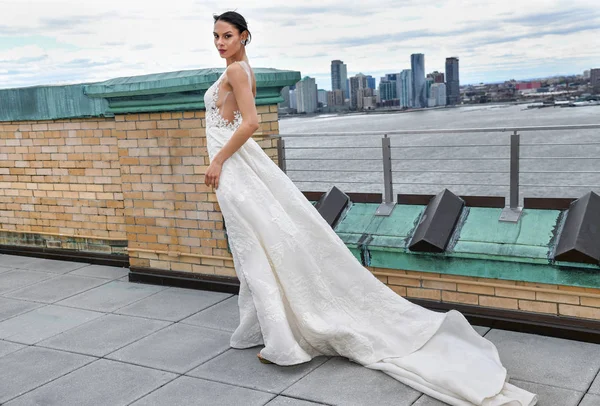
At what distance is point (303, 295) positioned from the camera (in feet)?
13.6

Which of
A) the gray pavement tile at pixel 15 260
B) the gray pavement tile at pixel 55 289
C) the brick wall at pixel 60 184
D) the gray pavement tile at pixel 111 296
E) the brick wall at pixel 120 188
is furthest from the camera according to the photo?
the gray pavement tile at pixel 15 260

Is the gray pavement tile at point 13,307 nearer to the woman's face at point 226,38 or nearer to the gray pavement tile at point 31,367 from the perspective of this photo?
the gray pavement tile at point 31,367

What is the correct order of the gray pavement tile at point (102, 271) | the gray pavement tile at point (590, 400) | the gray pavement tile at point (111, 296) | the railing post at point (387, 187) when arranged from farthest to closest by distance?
the gray pavement tile at point (102, 271) < the gray pavement tile at point (111, 296) < the railing post at point (387, 187) < the gray pavement tile at point (590, 400)

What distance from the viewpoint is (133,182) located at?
20.0ft

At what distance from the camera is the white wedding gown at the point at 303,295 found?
158 inches

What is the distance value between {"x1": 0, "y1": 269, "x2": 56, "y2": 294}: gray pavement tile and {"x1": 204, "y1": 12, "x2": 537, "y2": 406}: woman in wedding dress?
3073 mm

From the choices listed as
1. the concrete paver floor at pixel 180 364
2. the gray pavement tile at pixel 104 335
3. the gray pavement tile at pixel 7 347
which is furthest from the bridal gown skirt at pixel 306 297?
the gray pavement tile at pixel 7 347

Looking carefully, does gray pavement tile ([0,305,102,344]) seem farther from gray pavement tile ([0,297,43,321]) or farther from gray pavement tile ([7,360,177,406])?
gray pavement tile ([7,360,177,406])

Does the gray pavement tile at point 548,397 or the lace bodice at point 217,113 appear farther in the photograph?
the lace bodice at point 217,113

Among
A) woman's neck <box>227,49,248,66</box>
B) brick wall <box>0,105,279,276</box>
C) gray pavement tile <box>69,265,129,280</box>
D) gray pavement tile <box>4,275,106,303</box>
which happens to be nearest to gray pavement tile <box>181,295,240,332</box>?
brick wall <box>0,105,279,276</box>

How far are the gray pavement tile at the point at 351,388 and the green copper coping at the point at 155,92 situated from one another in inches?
99.0

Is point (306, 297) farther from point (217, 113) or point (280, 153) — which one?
point (280, 153)

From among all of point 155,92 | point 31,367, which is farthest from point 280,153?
point 31,367

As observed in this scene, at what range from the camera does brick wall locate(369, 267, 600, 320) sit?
13.7 ft
